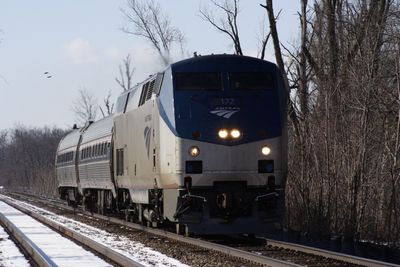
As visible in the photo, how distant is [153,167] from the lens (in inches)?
656

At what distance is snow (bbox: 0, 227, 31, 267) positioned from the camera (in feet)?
45.2

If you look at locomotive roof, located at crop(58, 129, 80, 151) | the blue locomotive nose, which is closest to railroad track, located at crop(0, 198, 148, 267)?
the blue locomotive nose

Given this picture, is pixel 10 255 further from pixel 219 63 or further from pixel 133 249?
pixel 219 63

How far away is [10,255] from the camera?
15406 mm

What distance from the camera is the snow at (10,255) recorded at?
13.8m

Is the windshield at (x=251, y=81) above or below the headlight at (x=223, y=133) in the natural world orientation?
above

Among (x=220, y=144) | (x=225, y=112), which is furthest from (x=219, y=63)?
(x=220, y=144)

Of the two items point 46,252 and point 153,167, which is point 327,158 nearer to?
point 153,167

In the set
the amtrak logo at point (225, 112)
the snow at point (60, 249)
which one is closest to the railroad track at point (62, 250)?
the snow at point (60, 249)

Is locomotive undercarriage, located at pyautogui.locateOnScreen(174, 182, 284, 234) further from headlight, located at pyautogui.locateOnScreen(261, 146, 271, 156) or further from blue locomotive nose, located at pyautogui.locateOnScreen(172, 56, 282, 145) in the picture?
blue locomotive nose, located at pyautogui.locateOnScreen(172, 56, 282, 145)

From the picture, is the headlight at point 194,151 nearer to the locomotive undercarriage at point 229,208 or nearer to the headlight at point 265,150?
the locomotive undercarriage at point 229,208

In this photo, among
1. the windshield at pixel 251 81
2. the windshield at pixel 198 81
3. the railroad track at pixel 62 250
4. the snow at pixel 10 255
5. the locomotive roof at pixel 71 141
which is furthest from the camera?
the locomotive roof at pixel 71 141

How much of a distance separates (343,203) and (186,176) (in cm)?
411

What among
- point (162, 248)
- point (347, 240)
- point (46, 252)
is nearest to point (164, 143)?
point (162, 248)
